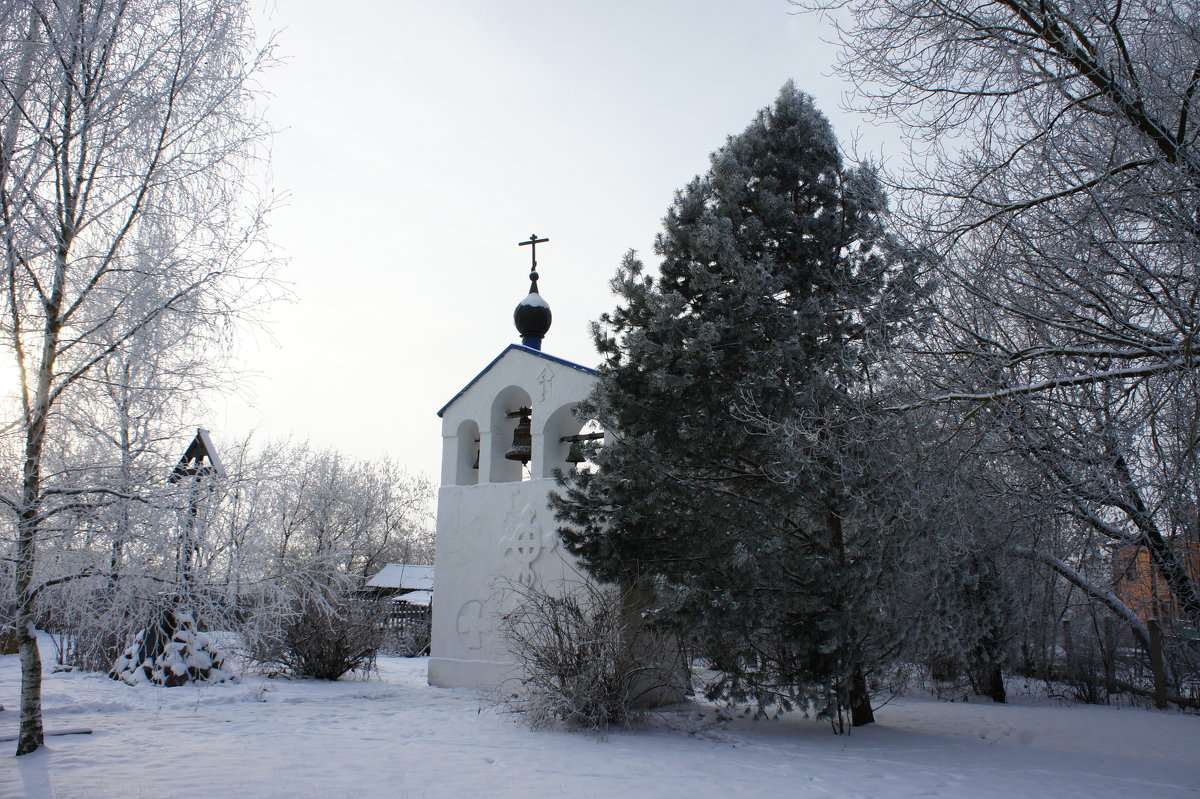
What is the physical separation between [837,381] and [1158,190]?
4.24m

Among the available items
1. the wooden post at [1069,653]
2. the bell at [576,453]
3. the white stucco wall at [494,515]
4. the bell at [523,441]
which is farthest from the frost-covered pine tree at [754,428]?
the wooden post at [1069,653]

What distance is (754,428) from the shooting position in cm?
825

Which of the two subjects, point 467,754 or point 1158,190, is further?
point 467,754

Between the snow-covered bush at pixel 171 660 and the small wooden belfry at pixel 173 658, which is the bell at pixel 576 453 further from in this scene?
the snow-covered bush at pixel 171 660

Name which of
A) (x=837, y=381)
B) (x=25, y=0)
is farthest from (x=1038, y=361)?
(x=25, y=0)

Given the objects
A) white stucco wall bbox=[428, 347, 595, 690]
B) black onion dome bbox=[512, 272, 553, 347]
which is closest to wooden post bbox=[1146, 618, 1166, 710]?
white stucco wall bbox=[428, 347, 595, 690]

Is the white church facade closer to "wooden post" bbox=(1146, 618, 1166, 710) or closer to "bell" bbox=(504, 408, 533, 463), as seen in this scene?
"bell" bbox=(504, 408, 533, 463)

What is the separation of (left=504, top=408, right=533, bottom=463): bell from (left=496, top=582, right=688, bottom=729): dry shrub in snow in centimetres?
333

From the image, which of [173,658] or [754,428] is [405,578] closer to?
[173,658]

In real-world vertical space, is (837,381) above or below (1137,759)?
above

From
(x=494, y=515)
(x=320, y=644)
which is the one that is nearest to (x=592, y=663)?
(x=494, y=515)

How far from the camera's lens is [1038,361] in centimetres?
588

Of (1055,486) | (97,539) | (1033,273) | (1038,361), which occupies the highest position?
(1033,273)

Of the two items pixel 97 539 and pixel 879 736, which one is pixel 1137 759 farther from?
pixel 97 539
